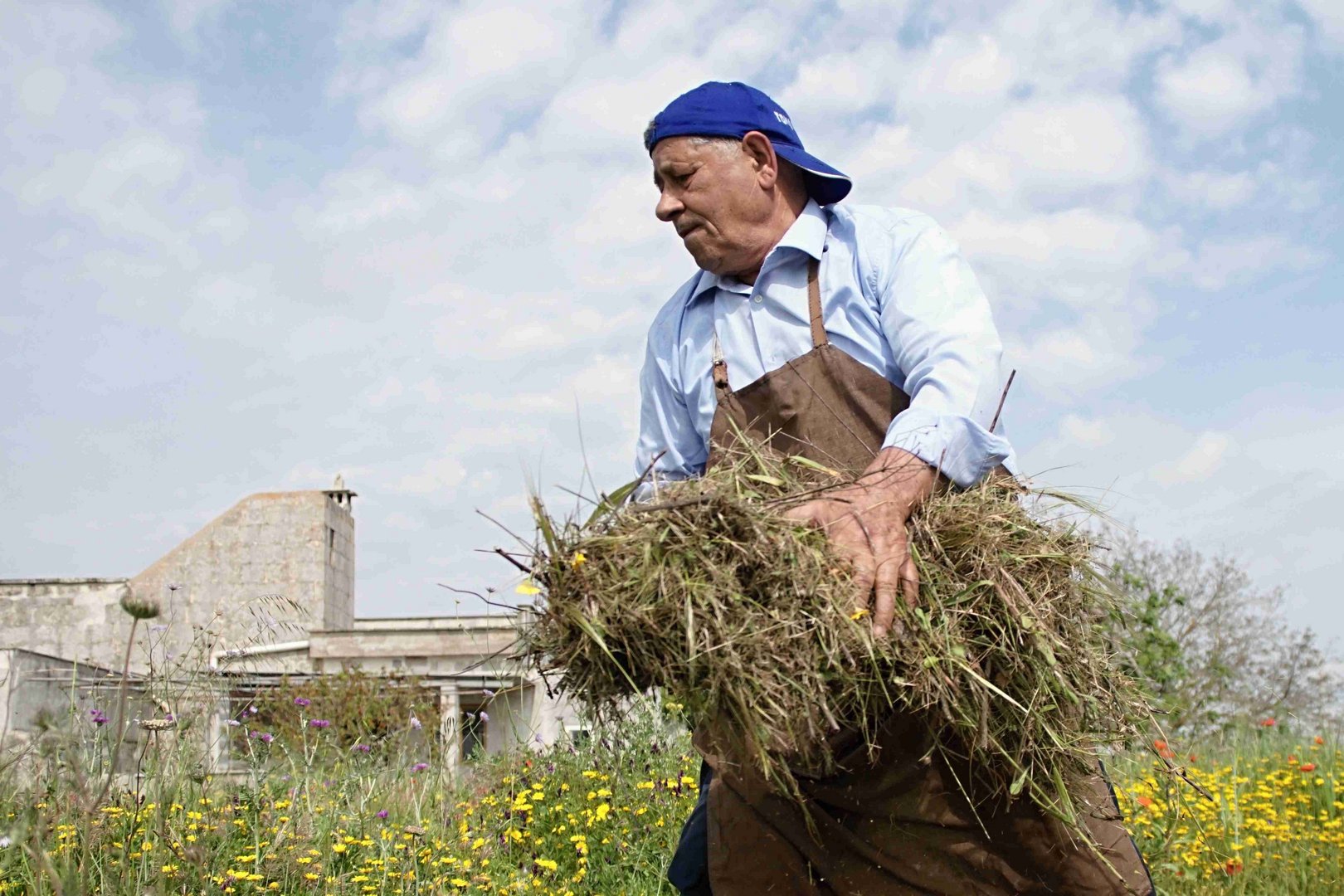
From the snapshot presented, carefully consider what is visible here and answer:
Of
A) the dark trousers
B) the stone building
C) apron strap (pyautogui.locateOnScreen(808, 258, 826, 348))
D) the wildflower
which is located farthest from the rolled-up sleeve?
the stone building

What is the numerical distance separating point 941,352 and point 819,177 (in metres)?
0.62

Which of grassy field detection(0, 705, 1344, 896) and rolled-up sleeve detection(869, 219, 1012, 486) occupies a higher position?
rolled-up sleeve detection(869, 219, 1012, 486)

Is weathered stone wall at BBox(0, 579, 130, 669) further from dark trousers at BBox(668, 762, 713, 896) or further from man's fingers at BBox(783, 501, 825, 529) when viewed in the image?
man's fingers at BBox(783, 501, 825, 529)

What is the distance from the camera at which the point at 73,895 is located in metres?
2.02

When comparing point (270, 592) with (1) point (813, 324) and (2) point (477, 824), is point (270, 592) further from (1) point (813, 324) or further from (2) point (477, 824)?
(1) point (813, 324)

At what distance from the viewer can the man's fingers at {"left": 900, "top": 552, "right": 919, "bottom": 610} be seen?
195 centimetres

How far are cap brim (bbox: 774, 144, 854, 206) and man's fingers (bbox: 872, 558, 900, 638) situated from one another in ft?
3.56

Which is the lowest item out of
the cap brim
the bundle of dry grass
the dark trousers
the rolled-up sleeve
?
the dark trousers

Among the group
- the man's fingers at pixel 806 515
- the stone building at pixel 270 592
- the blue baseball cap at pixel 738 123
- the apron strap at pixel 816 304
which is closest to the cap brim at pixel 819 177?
the blue baseball cap at pixel 738 123

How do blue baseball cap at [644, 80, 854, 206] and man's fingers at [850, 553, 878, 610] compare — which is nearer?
man's fingers at [850, 553, 878, 610]

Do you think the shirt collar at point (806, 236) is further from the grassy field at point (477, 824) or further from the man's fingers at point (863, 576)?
the grassy field at point (477, 824)

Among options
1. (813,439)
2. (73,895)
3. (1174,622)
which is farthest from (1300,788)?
(1174,622)

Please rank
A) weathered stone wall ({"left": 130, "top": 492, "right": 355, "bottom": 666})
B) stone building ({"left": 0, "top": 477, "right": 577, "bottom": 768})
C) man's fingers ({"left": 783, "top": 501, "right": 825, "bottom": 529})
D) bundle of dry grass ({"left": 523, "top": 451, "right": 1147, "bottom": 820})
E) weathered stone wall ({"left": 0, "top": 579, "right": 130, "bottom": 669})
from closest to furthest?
bundle of dry grass ({"left": 523, "top": 451, "right": 1147, "bottom": 820})
man's fingers ({"left": 783, "top": 501, "right": 825, "bottom": 529})
stone building ({"left": 0, "top": 477, "right": 577, "bottom": 768})
weathered stone wall ({"left": 0, "top": 579, "right": 130, "bottom": 669})
weathered stone wall ({"left": 130, "top": 492, "right": 355, "bottom": 666})

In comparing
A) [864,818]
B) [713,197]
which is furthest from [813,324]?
[864,818]
